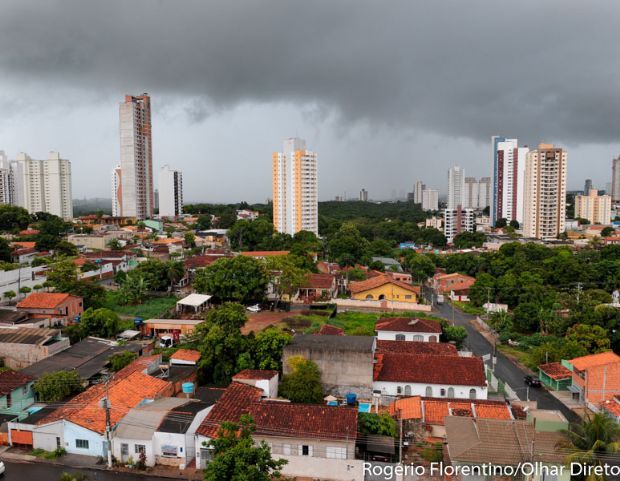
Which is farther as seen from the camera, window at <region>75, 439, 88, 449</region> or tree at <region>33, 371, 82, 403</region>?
tree at <region>33, 371, 82, 403</region>

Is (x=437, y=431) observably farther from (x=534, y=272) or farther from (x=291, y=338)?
(x=534, y=272)

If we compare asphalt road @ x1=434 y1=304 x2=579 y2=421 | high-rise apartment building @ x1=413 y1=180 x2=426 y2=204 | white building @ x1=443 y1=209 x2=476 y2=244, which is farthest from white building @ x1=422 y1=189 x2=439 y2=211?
asphalt road @ x1=434 y1=304 x2=579 y2=421

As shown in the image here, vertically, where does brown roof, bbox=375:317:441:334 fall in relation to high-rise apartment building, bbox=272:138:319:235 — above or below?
below

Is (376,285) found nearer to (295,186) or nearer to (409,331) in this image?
(409,331)

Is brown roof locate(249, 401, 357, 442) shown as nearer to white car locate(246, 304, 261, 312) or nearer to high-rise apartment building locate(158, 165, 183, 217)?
white car locate(246, 304, 261, 312)

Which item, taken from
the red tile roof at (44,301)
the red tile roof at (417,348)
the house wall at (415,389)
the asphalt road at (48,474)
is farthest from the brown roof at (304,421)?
the red tile roof at (44,301)

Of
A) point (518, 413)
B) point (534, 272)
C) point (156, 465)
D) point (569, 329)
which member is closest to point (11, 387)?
point (156, 465)

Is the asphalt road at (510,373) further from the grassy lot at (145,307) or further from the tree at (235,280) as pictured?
the grassy lot at (145,307)
